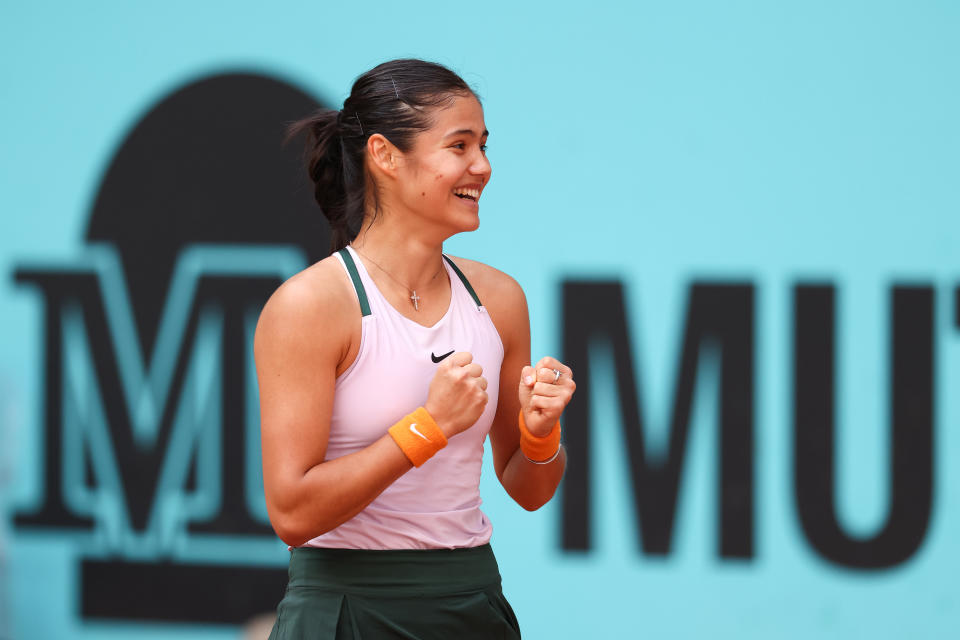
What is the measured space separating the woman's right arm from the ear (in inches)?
10.2

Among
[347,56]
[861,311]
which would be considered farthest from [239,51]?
[861,311]

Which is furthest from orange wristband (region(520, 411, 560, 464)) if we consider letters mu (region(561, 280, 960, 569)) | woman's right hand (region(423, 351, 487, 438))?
Answer: letters mu (region(561, 280, 960, 569))

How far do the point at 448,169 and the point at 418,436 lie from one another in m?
0.42

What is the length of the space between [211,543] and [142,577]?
26 centimetres

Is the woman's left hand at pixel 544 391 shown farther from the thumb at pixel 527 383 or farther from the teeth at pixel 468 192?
the teeth at pixel 468 192

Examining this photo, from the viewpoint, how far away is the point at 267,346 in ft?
5.07

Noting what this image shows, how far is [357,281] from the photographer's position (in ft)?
5.31

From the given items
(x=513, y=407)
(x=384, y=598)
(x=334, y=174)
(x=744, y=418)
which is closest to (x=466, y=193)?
(x=334, y=174)

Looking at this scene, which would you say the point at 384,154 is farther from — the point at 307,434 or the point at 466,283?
the point at 307,434

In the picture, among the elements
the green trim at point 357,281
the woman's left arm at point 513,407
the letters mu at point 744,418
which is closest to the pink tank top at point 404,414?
the green trim at point 357,281

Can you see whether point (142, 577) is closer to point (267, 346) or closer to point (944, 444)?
point (267, 346)

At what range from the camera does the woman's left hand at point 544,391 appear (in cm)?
164

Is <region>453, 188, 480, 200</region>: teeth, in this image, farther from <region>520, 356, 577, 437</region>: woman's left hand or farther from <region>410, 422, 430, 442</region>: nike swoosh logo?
<region>410, 422, 430, 442</region>: nike swoosh logo

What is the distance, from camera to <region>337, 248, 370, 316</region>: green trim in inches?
62.5
